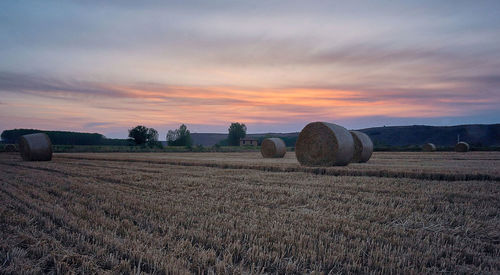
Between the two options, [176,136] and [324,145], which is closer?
[324,145]

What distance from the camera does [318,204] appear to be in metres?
5.76

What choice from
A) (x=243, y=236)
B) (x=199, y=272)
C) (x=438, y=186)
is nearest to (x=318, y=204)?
(x=243, y=236)

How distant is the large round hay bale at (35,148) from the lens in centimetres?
1934

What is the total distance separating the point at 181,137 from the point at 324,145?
219 ft

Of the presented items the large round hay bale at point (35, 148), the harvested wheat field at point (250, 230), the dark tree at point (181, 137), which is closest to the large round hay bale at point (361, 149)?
the harvested wheat field at point (250, 230)

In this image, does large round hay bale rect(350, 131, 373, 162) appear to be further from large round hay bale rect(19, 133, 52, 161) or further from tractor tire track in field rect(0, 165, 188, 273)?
large round hay bale rect(19, 133, 52, 161)

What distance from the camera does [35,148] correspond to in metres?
19.4

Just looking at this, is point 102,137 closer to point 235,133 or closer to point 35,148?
point 235,133

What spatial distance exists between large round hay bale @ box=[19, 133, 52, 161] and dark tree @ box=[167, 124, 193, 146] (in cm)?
5665

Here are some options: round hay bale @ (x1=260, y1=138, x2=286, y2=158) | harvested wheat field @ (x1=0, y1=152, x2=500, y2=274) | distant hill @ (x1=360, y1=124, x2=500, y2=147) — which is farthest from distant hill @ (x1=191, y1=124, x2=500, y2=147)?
harvested wheat field @ (x1=0, y1=152, x2=500, y2=274)

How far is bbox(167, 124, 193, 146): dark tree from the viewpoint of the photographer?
77.0m

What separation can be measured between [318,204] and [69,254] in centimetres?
402

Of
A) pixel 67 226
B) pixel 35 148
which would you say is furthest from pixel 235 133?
pixel 67 226

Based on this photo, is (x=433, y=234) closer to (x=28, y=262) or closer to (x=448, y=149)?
(x=28, y=262)
